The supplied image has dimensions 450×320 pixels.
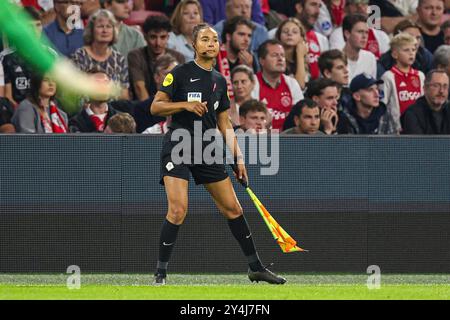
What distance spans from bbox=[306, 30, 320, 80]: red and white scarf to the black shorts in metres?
4.90

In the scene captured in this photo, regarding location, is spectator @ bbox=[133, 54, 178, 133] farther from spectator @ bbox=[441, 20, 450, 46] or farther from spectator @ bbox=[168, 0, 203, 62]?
spectator @ bbox=[441, 20, 450, 46]

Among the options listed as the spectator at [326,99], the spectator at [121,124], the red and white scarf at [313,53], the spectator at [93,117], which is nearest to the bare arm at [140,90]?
the spectator at [93,117]

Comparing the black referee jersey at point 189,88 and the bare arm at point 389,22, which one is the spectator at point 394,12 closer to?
the bare arm at point 389,22

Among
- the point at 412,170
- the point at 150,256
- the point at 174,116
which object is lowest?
the point at 150,256

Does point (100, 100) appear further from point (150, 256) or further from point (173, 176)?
point (173, 176)

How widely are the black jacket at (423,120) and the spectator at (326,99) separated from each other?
785 mm

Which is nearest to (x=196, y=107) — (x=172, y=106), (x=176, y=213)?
(x=172, y=106)

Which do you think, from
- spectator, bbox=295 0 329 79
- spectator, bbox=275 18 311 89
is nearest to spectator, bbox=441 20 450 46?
spectator, bbox=295 0 329 79

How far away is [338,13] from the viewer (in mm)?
15828

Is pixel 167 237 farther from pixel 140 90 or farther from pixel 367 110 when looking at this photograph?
pixel 367 110

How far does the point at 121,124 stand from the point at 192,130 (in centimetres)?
240

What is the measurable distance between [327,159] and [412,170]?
87 centimetres
